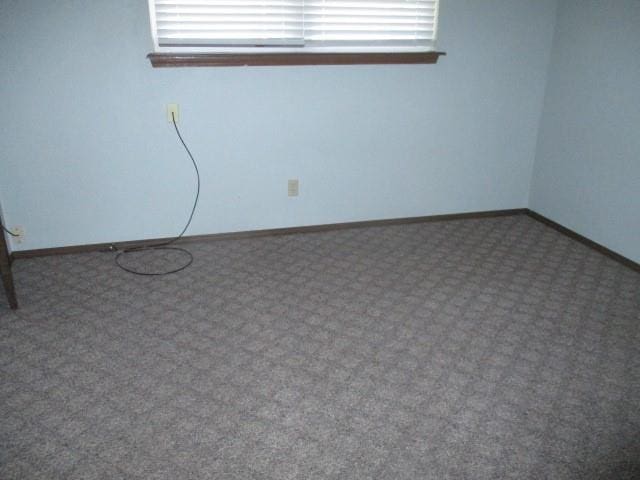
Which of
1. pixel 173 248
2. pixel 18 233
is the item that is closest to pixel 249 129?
pixel 173 248

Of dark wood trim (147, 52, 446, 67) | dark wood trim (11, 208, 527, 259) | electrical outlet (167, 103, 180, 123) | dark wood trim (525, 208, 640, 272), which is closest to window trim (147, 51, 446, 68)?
dark wood trim (147, 52, 446, 67)

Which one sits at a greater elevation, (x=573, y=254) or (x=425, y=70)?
(x=425, y=70)

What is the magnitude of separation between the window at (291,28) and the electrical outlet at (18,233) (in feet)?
4.09

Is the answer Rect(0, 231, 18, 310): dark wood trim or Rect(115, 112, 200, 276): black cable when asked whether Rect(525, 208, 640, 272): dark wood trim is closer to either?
Rect(115, 112, 200, 276): black cable

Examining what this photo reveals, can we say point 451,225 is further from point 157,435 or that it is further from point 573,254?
point 157,435

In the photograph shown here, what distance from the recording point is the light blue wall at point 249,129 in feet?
8.96

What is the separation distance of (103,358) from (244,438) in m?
0.77

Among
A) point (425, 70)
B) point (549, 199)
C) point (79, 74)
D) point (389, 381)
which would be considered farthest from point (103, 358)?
point (549, 199)

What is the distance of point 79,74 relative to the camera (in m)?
2.75

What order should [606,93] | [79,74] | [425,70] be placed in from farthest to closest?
[425,70] → [606,93] → [79,74]

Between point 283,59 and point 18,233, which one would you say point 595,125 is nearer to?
point 283,59

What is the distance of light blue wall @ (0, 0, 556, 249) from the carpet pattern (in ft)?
1.15

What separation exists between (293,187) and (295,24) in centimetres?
96

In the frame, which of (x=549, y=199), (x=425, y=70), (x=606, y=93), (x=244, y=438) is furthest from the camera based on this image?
(x=549, y=199)
